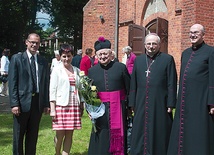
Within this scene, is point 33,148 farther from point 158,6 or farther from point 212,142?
point 158,6

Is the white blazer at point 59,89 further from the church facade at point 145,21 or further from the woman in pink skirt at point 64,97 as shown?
the church facade at point 145,21

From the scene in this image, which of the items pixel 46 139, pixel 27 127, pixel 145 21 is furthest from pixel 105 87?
pixel 145 21

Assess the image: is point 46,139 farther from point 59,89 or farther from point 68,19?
point 68,19

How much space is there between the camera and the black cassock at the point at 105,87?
4.89m

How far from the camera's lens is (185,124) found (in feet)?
15.3

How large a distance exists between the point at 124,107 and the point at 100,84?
507 mm

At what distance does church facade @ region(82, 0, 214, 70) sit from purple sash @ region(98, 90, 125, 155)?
621 centimetres

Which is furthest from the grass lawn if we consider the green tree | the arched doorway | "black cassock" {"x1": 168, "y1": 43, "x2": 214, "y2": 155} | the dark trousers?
the green tree

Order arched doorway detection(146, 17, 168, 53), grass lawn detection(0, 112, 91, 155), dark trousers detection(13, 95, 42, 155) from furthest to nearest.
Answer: arched doorway detection(146, 17, 168, 53) → grass lawn detection(0, 112, 91, 155) → dark trousers detection(13, 95, 42, 155)

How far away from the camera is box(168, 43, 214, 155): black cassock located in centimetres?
451

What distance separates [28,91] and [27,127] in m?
0.63

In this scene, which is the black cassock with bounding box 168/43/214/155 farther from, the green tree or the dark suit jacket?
the green tree

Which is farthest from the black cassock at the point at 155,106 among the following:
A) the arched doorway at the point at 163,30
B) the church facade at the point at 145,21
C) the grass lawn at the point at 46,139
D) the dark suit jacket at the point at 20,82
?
the arched doorway at the point at 163,30

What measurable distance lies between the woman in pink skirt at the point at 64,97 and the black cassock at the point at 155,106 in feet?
3.19
